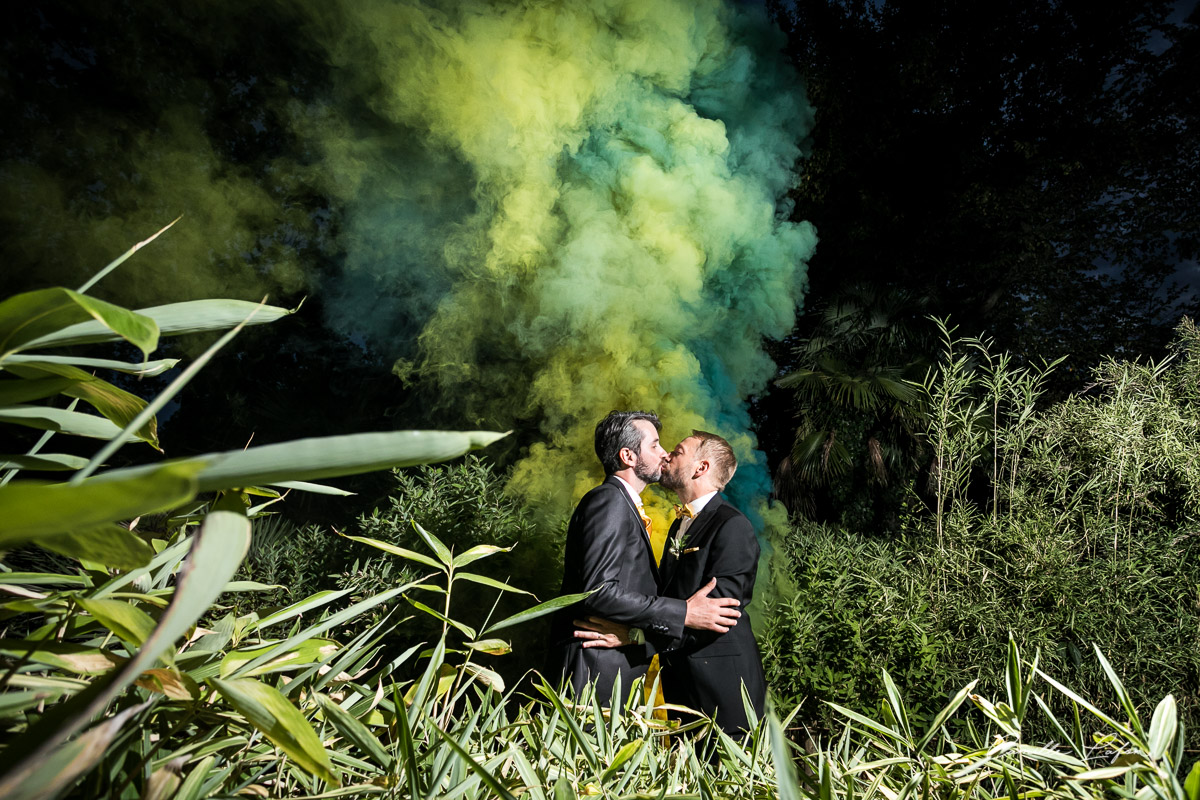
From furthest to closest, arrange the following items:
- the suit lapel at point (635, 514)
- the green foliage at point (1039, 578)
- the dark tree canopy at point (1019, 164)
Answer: the dark tree canopy at point (1019, 164) < the green foliage at point (1039, 578) < the suit lapel at point (635, 514)

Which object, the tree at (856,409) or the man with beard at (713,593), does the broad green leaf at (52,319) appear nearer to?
the man with beard at (713,593)

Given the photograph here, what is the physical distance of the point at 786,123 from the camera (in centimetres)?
439

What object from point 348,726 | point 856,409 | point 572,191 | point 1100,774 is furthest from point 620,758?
point 856,409

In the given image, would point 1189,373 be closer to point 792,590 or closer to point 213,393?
point 792,590

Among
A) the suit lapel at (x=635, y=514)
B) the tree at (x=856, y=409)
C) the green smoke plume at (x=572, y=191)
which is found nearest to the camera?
the suit lapel at (x=635, y=514)

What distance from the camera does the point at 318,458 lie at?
7.2 inches

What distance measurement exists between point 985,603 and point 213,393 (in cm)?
524

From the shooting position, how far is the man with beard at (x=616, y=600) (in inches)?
76.2

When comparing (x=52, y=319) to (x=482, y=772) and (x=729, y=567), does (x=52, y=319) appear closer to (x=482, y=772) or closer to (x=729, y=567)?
(x=482, y=772)

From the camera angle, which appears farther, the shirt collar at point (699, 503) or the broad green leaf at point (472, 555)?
the shirt collar at point (699, 503)

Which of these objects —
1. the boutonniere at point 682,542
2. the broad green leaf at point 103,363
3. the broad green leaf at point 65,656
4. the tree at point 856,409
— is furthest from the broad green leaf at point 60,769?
the tree at point 856,409

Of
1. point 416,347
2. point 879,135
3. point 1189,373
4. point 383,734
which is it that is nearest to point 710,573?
point 383,734

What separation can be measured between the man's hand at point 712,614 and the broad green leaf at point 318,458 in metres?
1.94

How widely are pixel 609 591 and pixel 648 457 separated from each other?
625 millimetres
